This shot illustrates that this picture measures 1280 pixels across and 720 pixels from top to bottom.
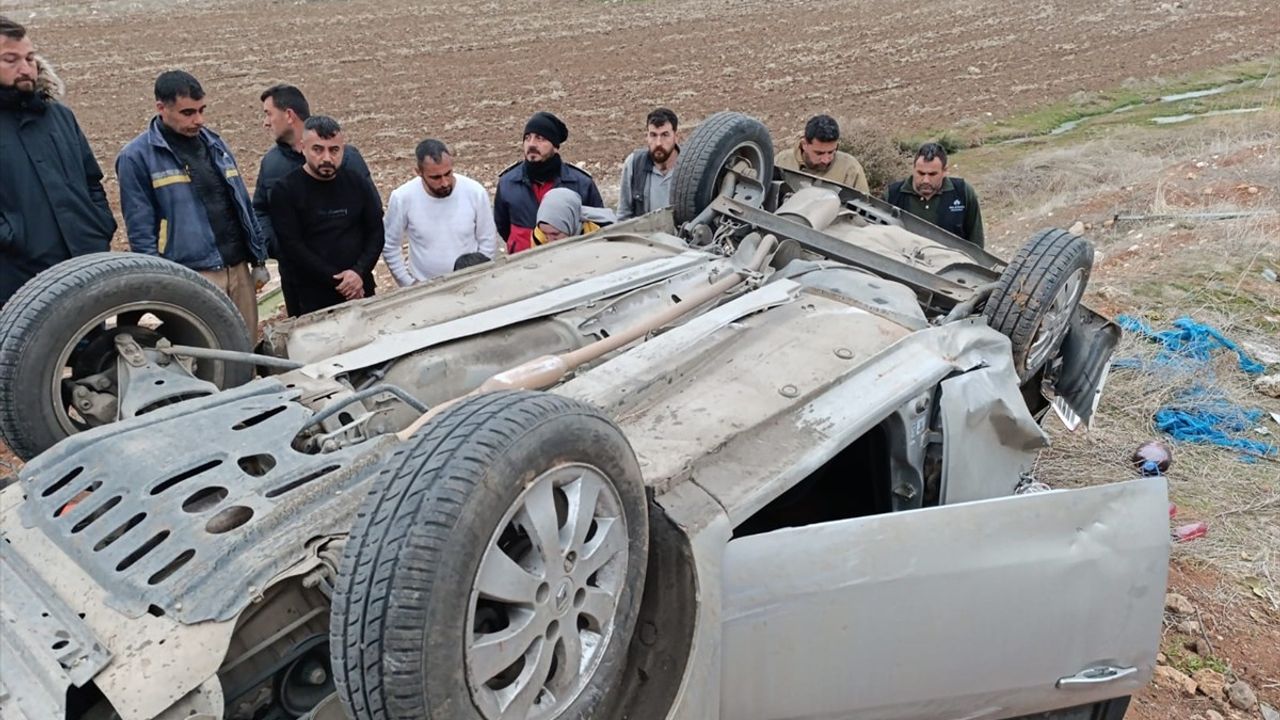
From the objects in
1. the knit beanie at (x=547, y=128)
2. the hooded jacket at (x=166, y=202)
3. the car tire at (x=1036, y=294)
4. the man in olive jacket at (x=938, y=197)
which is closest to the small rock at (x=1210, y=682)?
the car tire at (x=1036, y=294)

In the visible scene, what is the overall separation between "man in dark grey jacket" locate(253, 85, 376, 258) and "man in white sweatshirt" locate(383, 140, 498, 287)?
291mm

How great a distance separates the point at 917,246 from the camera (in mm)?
4965

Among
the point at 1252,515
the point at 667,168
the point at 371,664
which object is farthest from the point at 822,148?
the point at 371,664

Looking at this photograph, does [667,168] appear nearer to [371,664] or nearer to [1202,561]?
[1202,561]

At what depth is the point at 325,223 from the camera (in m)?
5.12

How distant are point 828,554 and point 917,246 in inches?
109

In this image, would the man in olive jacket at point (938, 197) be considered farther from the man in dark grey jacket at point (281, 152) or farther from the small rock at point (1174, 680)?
the man in dark grey jacket at point (281, 152)

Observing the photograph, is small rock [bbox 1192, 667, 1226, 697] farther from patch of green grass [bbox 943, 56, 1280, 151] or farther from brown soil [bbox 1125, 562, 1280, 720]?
patch of green grass [bbox 943, 56, 1280, 151]

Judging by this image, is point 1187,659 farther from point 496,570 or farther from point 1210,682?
point 496,570

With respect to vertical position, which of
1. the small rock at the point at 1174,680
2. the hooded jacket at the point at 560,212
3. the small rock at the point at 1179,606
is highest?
the hooded jacket at the point at 560,212

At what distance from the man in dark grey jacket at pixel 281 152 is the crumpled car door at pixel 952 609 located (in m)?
3.59

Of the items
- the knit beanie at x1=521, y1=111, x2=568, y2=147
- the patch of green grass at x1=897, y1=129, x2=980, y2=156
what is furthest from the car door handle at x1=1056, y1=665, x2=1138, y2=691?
the patch of green grass at x1=897, y1=129, x2=980, y2=156

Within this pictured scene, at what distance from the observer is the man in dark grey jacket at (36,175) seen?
436 cm

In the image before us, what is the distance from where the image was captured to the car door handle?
2.89m
